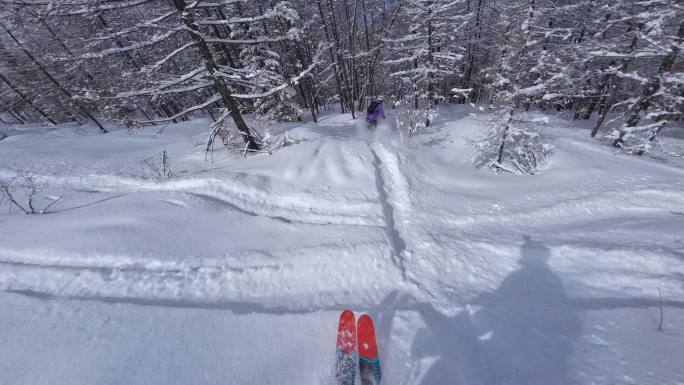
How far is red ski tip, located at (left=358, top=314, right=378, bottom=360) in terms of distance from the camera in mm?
3166

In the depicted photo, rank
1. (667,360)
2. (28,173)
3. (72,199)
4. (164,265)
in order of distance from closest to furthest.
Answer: (667,360) < (164,265) < (72,199) < (28,173)

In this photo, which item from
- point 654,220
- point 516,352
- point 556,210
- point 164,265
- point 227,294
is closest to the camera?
point 516,352

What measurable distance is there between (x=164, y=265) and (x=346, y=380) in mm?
3705

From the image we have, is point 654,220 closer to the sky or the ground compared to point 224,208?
closer to the ground

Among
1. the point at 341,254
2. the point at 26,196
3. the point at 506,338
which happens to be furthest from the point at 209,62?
the point at 506,338

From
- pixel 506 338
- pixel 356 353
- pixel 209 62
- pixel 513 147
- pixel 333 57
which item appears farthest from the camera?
pixel 333 57

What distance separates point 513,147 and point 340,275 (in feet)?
31.4

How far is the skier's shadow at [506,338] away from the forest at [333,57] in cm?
695

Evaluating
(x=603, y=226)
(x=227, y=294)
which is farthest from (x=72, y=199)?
(x=603, y=226)

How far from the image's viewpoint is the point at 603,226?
212 inches

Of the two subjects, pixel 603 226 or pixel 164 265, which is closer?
pixel 164 265

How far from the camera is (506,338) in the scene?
11.2ft

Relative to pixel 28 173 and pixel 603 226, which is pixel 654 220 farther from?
pixel 28 173

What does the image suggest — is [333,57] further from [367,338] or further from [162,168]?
[367,338]
